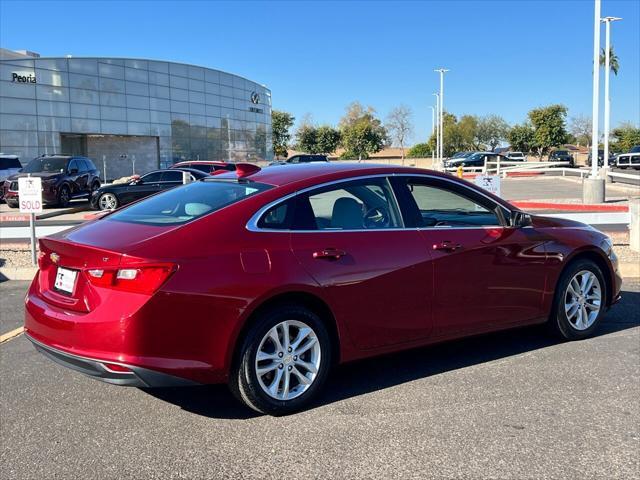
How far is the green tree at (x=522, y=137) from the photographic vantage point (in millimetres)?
76750

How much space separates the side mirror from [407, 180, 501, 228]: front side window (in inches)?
5.4

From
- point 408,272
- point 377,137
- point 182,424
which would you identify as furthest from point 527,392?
point 377,137

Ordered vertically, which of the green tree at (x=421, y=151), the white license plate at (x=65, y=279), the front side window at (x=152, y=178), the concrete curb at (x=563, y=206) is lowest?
the concrete curb at (x=563, y=206)

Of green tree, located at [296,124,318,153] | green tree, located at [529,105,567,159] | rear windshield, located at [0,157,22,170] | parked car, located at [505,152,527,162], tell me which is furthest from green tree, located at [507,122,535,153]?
rear windshield, located at [0,157,22,170]

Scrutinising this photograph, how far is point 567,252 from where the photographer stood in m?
5.43

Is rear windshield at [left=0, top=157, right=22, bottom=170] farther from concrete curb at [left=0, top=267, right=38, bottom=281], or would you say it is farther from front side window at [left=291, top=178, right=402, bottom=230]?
front side window at [left=291, top=178, right=402, bottom=230]

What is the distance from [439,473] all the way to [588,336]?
10.1 ft

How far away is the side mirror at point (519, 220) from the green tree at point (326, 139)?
86.3 meters

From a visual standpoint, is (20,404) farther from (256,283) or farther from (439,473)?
(439,473)

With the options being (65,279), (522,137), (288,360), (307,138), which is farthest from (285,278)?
(307,138)

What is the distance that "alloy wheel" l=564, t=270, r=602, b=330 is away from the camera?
5566 mm

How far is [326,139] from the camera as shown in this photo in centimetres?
9138

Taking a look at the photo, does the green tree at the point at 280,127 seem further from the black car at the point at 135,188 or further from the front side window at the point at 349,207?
the front side window at the point at 349,207

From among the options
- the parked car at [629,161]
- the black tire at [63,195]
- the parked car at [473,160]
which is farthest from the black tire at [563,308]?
the parked car at [629,161]
